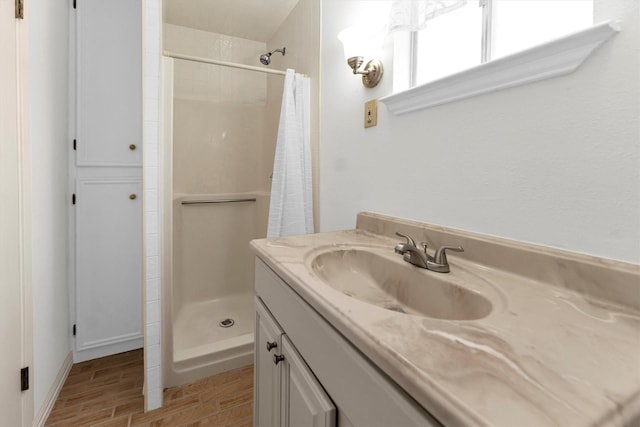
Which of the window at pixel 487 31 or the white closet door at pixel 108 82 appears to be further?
the white closet door at pixel 108 82

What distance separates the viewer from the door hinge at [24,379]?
110 centimetres

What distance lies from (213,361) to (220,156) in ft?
4.85

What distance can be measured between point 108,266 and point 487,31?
218 centimetres

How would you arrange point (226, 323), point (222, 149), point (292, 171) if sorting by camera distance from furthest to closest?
point (222, 149), point (226, 323), point (292, 171)

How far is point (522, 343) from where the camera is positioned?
0.40m

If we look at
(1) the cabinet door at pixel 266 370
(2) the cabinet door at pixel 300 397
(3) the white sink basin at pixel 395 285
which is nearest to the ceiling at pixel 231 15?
(3) the white sink basin at pixel 395 285

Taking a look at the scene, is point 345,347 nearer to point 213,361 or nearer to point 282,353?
point 282,353

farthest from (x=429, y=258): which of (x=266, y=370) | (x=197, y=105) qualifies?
(x=197, y=105)

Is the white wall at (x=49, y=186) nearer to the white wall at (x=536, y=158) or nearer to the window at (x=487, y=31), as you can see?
the white wall at (x=536, y=158)

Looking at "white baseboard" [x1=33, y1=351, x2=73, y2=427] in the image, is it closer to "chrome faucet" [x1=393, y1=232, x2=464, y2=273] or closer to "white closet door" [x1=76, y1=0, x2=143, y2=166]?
"white closet door" [x1=76, y1=0, x2=143, y2=166]

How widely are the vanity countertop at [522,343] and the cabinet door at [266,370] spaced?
0.25 meters

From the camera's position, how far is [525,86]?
70 cm

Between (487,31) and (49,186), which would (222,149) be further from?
(487,31)

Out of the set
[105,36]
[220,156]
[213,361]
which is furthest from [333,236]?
[105,36]
